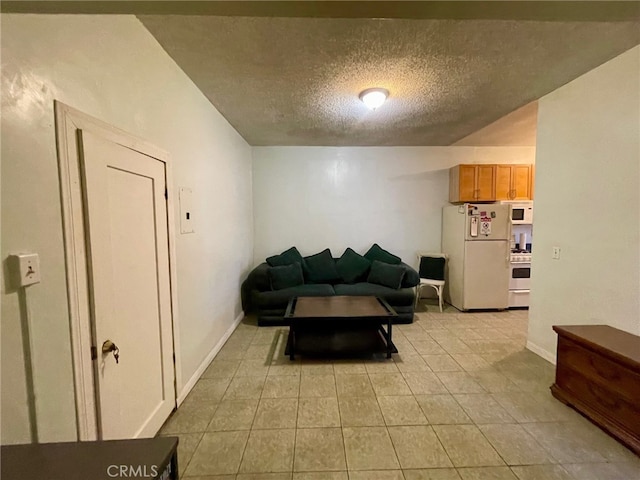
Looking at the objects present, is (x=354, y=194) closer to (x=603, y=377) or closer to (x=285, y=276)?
(x=285, y=276)

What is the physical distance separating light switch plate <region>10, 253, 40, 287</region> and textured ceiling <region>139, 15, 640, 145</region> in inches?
60.5

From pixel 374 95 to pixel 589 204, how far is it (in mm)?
2085

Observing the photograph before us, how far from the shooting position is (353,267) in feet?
15.2

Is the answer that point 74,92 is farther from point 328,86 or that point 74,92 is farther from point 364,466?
point 364,466

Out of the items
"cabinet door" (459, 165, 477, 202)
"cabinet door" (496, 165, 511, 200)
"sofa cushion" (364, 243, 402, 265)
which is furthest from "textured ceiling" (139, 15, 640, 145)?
"sofa cushion" (364, 243, 402, 265)

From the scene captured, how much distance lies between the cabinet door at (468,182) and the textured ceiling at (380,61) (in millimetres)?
1124

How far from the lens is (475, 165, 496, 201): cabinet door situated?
4500 mm

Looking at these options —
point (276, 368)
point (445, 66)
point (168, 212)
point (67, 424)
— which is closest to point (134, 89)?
point (168, 212)

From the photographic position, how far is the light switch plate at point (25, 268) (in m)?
1.02

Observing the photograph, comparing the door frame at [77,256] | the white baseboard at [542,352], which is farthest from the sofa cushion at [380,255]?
the door frame at [77,256]

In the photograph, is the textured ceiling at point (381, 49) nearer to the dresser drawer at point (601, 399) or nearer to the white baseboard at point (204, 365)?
the dresser drawer at point (601, 399)

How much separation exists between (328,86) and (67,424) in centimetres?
286

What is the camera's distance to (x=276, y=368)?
2.83m

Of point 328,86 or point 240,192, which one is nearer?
point 328,86
